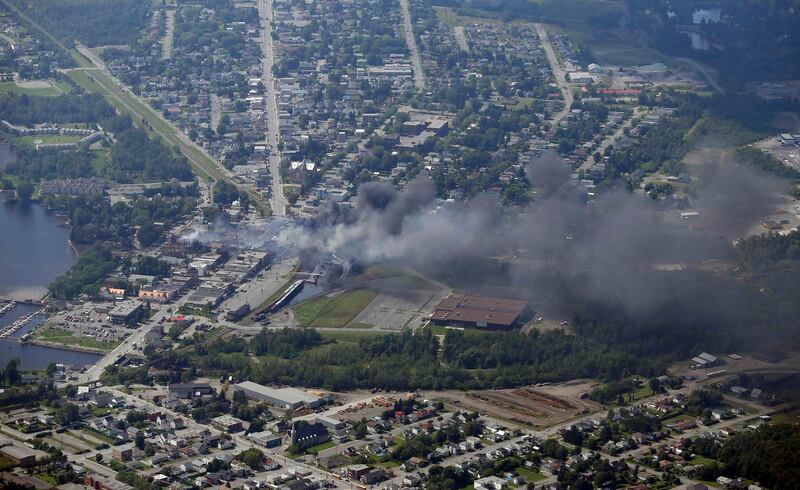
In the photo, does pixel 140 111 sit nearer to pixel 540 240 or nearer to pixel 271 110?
pixel 271 110

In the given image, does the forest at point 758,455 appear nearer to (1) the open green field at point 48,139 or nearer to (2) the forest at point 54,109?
(1) the open green field at point 48,139

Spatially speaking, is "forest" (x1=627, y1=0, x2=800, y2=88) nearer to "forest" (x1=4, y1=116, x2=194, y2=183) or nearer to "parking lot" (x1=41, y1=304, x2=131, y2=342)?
"forest" (x1=4, y1=116, x2=194, y2=183)

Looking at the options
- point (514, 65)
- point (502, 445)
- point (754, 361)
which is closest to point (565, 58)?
A: point (514, 65)

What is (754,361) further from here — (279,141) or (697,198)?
(279,141)

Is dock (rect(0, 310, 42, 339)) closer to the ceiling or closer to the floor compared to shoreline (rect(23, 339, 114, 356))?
closer to the ceiling

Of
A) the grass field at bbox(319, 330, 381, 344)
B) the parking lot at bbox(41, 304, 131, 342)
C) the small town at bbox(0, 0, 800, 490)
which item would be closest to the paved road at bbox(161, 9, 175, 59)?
the small town at bbox(0, 0, 800, 490)

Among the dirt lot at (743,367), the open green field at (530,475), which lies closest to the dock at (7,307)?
the open green field at (530,475)
